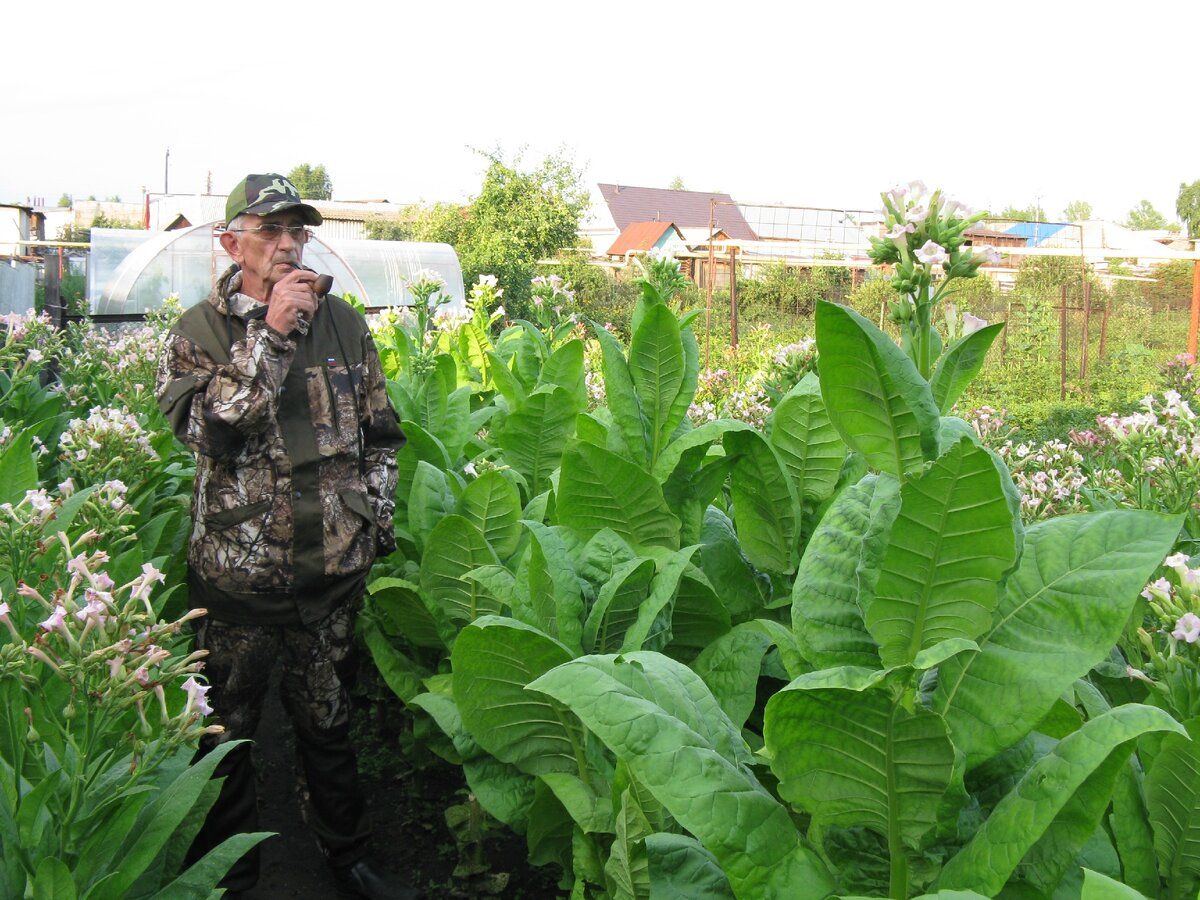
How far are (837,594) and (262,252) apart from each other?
210 cm

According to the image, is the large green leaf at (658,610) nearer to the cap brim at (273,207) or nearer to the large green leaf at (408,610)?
the large green leaf at (408,610)

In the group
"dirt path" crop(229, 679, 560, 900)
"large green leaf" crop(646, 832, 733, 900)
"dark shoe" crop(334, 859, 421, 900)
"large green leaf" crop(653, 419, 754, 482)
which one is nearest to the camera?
"large green leaf" crop(646, 832, 733, 900)

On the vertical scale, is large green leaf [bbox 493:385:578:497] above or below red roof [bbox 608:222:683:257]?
below

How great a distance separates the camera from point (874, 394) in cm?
133

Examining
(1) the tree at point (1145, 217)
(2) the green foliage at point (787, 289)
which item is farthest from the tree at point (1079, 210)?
(2) the green foliage at point (787, 289)

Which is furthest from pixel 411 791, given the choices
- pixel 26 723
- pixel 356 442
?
pixel 26 723

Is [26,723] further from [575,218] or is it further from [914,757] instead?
[575,218]

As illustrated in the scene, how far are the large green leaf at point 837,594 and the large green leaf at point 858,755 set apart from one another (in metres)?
0.11

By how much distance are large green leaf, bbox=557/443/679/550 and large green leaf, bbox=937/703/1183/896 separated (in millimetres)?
1167

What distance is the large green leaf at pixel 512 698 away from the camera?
2.07 m

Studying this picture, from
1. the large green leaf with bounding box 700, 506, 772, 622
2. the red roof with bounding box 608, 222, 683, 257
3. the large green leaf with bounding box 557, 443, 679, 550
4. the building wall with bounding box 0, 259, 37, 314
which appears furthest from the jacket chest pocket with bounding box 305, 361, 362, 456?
the red roof with bounding box 608, 222, 683, 257

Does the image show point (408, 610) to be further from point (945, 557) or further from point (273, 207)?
point (945, 557)

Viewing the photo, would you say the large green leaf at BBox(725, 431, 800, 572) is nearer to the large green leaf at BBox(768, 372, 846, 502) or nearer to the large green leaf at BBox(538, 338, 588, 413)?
the large green leaf at BBox(768, 372, 846, 502)

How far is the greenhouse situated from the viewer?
14.5 meters
